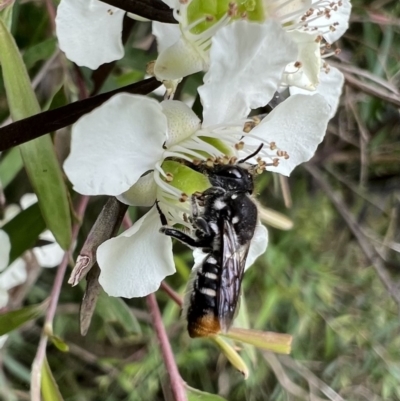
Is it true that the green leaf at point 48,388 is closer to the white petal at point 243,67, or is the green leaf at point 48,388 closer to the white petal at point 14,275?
the white petal at point 14,275

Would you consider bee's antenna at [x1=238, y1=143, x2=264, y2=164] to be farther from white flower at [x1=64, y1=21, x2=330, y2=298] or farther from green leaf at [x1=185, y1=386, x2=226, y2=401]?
green leaf at [x1=185, y1=386, x2=226, y2=401]

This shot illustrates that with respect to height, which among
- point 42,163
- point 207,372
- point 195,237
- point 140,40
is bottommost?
point 207,372

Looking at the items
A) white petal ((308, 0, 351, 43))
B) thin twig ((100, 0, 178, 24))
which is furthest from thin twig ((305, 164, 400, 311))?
thin twig ((100, 0, 178, 24))

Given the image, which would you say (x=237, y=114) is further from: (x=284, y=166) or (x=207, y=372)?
(x=207, y=372)

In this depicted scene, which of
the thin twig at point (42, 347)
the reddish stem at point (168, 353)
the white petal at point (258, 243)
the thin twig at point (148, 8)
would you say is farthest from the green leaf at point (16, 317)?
the thin twig at point (148, 8)

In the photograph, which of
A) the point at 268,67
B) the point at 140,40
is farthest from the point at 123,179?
the point at 140,40
